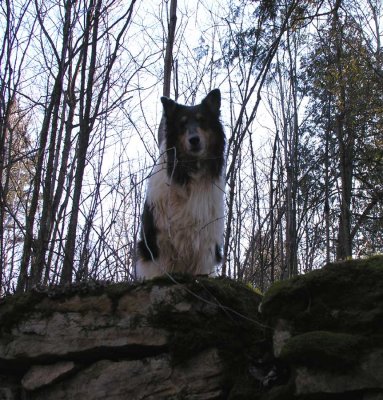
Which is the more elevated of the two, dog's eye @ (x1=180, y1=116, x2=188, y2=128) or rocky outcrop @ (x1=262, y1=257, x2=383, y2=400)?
dog's eye @ (x1=180, y1=116, x2=188, y2=128)

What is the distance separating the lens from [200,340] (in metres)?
3.50

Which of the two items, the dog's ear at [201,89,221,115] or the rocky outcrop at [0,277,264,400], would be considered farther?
the dog's ear at [201,89,221,115]

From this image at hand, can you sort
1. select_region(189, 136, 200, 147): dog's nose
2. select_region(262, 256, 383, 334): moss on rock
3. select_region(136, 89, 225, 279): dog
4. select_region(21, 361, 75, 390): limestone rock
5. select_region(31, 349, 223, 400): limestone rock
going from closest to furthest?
select_region(262, 256, 383, 334): moss on rock
select_region(31, 349, 223, 400): limestone rock
select_region(21, 361, 75, 390): limestone rock
select_region(136, 89, 225, 279): dog
select_region(189, 136, 200, 147): dog's nose

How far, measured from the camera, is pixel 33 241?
5.55 m

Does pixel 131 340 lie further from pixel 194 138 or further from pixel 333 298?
pixel 194 138

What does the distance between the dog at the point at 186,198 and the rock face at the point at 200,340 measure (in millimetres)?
1571

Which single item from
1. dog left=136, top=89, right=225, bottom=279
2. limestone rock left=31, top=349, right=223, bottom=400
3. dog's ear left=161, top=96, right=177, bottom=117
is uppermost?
dog's ear left=161, top=96, right=177, bottom=117

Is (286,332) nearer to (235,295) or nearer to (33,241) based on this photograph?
(235,295)

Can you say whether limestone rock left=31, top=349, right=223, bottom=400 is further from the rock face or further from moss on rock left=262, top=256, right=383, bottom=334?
moss on rock left=262, top=256, right=383, bottom=334

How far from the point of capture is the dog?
5.51 meters

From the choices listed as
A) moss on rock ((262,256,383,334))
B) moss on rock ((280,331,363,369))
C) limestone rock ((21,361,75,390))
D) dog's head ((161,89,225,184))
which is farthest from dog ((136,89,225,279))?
moss on rock ((280,331,363,369))

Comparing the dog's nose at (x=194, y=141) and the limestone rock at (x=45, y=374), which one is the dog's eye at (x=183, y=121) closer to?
the dog's nose at (x=194, y=141)

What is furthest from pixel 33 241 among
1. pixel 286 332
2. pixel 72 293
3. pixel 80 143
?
pixel 286 332

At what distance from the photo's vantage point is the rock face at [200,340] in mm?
3020
